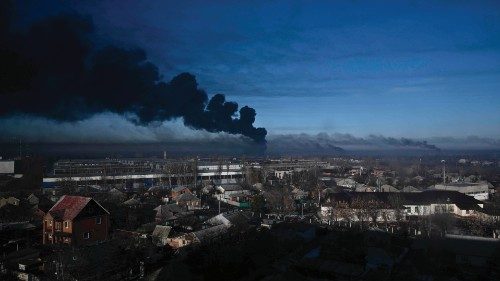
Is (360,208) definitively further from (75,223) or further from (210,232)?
(75,223)

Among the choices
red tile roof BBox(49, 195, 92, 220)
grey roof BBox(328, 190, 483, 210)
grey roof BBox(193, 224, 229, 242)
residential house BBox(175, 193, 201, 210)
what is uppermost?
red tile roof BBox(49, 195, 92, 220)

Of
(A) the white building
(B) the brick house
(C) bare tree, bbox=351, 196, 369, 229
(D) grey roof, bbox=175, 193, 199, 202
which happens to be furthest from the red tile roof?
(A) the white building

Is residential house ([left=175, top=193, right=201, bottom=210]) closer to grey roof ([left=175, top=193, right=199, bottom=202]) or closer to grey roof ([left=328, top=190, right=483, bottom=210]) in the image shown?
grey roof ([left=175, top=193, right=199, bottom=202])

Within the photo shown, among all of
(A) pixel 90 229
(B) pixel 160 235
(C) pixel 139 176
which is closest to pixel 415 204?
(B) pixel 160 235

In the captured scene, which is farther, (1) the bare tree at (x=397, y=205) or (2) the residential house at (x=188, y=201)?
(2) the residential house at (x=188, y=201)

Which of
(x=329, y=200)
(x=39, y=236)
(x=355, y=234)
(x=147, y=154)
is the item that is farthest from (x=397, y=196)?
(x=147, y=154)

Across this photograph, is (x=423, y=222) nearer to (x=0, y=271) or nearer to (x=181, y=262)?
(x=181, y=262)

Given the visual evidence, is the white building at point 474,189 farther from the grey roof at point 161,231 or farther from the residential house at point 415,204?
the grey roof at point 161,231

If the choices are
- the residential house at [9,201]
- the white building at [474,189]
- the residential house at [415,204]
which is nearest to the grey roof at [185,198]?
the residential house at [415,204]
